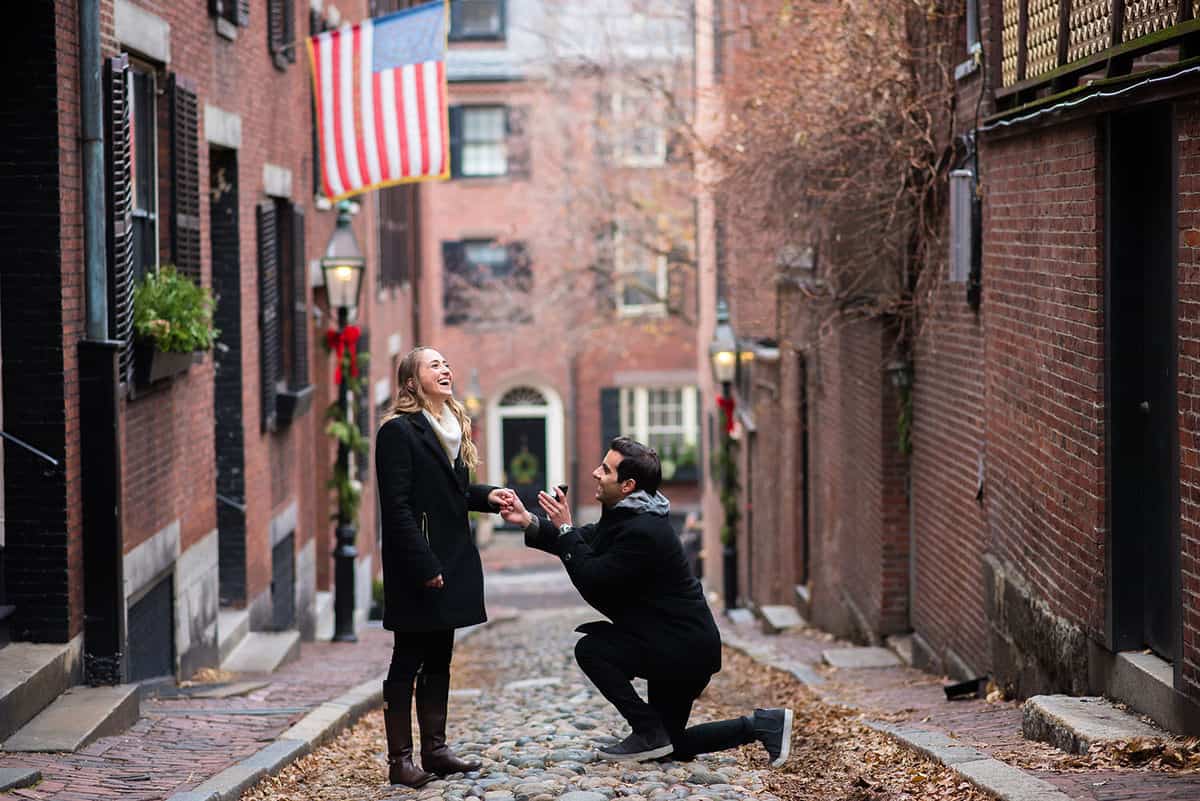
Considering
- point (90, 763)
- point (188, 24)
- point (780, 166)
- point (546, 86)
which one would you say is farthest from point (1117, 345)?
point (546, 86)

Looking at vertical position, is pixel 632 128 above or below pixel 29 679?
above

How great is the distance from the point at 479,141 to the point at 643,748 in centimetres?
3158

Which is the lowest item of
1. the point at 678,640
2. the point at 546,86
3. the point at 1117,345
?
the point at 678,640

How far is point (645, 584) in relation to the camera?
7.07 meters

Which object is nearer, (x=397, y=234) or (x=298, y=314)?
(x=298, y=314)

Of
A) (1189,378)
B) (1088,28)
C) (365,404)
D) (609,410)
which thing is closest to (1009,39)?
(1088,28)

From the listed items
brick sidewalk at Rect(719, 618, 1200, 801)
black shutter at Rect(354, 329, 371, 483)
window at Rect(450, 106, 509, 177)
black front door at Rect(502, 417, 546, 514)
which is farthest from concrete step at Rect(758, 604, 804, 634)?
window at Rect(450, 106, 509, 177)

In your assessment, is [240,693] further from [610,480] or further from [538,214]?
[538,214]

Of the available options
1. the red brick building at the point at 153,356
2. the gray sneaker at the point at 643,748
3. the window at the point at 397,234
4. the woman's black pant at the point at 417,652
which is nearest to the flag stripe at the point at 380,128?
the red brick building at the point at 153,356

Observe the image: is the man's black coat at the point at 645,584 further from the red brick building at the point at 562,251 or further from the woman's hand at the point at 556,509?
the red brick building at the point at 562,251

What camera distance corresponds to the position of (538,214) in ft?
121

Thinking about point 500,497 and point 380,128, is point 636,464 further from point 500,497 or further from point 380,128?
point 380,128

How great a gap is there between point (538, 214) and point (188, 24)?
970 inches

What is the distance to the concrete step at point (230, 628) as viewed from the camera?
44.2ft
